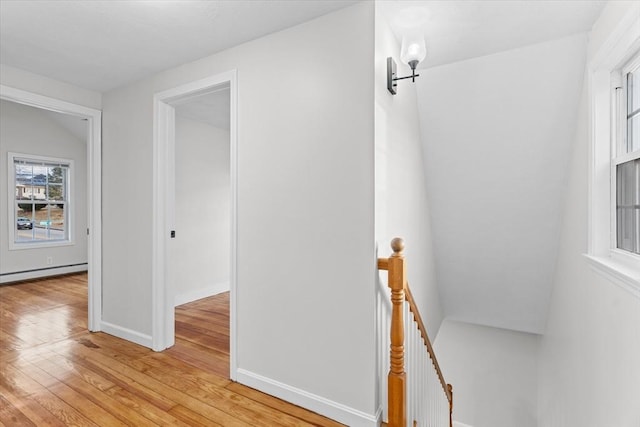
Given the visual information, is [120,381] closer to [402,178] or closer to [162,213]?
[162,213]

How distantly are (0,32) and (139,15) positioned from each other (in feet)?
3.47

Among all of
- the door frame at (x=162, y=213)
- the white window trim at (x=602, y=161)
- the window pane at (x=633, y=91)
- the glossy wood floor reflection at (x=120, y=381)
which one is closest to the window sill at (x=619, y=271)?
the white window trim at (x=602, y=161)

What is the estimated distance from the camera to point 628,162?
177 centimetres

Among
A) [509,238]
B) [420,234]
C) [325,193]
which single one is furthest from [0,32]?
[509,238]

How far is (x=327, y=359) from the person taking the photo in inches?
75.2

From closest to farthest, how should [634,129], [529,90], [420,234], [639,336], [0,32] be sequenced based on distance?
[639,336]
[634,129]
[0,32]
[529,90]
[420,234]

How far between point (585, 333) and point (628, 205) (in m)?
0.86

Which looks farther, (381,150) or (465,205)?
(465,205)

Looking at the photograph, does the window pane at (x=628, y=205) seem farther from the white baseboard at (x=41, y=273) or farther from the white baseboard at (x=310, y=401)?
the white baseboard at (x=41, y=273)

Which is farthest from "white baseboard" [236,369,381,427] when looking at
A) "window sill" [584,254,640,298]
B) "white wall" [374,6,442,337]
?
"window sill" [584,254,640,298]

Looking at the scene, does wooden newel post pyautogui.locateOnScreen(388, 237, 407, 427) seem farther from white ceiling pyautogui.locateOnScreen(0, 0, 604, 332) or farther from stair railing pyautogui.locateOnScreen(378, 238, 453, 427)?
white ceiling pyautogui.locateOnScreen(0, 0, 604, 332)

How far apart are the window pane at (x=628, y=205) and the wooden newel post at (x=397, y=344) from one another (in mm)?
1247

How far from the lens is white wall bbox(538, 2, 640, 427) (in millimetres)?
1490

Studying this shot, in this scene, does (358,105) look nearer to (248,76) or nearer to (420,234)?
(248,76)
